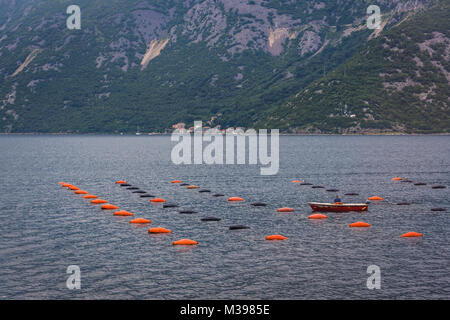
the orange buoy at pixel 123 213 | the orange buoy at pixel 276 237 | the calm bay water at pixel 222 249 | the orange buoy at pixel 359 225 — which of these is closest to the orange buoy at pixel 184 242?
the calm bay water at pixel 222 249

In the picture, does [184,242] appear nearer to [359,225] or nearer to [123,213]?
[123,213]

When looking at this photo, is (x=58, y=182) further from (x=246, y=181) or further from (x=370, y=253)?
(x=370, y=253)

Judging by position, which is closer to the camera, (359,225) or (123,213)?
(359,225)

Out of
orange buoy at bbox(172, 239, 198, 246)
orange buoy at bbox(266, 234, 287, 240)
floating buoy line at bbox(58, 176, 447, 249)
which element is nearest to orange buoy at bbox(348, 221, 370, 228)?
floating buoy line at bbox(58, 176, 447, 249)

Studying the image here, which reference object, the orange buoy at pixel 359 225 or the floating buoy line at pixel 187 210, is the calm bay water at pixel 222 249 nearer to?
the orange buoy at pixel 359 225

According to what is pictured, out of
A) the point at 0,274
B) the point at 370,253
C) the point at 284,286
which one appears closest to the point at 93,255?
the point at 0,274

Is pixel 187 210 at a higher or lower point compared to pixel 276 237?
higher

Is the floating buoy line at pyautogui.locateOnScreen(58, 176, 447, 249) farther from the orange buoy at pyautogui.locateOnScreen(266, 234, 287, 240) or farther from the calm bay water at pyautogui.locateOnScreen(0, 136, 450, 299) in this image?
the calm bay water at pyautogui.locateOnScreen(0, 136, 450, 299)

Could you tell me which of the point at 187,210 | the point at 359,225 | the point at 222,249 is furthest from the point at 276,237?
the point at 187,210
